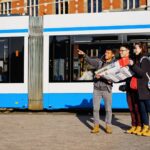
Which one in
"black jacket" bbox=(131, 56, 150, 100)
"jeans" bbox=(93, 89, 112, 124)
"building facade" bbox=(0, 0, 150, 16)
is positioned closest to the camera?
"black jacket" bbox=(131, 56, 150, 100)

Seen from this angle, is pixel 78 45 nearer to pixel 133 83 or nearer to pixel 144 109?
pixel 133 83

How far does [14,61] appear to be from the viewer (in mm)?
14078

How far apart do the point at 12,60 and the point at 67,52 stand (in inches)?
67.2

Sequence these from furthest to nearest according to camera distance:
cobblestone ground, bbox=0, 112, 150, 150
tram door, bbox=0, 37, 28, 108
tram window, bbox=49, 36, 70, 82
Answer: tram door, bbox=0, 37, 28, 108, tram window, bbox=49, 36, 70, 82, cobblestone ground, bbox=0, 112, 150, 150

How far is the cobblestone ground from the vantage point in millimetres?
8328

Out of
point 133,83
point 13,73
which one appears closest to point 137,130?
point 133,83

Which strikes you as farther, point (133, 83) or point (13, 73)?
point (13, 73)

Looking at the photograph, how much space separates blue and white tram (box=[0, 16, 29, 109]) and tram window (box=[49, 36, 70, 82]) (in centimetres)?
79

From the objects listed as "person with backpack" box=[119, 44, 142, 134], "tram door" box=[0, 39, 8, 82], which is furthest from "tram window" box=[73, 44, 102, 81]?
"person with backpack" box=[119, 44, 142, 134]

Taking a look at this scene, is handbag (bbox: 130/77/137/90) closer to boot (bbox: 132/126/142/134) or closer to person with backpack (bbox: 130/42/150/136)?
person with backpack (bbox: 130/42/150/136)

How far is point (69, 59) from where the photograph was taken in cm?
1377

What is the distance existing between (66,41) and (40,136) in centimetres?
498

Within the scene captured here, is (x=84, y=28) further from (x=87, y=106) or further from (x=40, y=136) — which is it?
(x=40, y=136)

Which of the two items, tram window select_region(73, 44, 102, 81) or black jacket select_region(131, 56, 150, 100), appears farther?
tram window select_region(73, 44, 102, 81)
